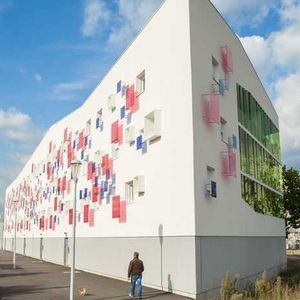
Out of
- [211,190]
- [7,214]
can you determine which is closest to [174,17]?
[211,190]

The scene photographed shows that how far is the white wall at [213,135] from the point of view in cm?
1870

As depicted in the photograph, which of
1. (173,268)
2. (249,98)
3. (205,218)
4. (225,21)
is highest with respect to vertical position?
(225,21)

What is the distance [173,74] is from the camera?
1991 centimetres

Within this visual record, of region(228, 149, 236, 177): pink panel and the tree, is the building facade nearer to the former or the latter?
Answer: region(228, 149, 236, 177): pink panel

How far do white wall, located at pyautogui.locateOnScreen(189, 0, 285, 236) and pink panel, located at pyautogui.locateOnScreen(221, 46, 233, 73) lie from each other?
37 cm

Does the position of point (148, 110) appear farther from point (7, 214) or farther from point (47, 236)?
point (7, 214)

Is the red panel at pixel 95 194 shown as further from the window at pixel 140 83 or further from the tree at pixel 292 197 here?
the tree at pixel 292 197

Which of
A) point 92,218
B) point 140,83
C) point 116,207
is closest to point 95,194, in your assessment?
point 92,218

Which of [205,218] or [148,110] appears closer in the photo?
[205,218]

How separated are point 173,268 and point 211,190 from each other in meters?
3.46

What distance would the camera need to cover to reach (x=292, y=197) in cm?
4466

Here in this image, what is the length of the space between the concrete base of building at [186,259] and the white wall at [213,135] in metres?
0.63

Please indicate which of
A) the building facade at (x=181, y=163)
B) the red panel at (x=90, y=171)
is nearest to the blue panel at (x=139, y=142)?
the building facade at (x=181, y=163)

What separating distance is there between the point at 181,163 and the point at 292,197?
2896cm
